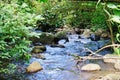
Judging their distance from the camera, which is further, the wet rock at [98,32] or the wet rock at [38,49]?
the wet rock at [98,32]

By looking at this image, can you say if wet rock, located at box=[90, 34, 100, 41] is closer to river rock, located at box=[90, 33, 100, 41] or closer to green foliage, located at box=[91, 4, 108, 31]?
river rock, located at box=[90, 33, 100, 41]

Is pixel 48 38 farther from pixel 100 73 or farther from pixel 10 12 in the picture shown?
pixel 10 12

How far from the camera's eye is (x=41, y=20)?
16453mm

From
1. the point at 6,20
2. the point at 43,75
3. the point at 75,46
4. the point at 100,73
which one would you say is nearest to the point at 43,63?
the point at 43,75

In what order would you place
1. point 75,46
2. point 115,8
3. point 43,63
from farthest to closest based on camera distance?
point 75,46 → point 43,63 → point 115,8

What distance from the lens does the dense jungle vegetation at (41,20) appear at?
121cm

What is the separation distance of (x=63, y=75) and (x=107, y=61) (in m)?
2.12

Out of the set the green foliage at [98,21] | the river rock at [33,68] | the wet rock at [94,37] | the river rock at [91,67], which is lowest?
the wet rock at [94,37]

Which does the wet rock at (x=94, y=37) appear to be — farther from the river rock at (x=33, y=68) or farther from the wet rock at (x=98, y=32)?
the river rock at (x=33, y=68)

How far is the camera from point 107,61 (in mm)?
8719

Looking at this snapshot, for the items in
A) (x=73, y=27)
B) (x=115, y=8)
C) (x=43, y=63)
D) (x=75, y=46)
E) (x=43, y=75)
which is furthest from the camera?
(x=73, y=27)

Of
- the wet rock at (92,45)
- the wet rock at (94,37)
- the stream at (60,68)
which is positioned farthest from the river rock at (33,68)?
the wet rock at (94,37)

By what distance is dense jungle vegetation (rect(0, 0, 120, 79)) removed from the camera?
1.21 metres

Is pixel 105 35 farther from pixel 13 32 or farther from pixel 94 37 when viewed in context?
pixel 13 32
